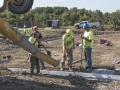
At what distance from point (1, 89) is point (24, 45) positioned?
1.32 metres

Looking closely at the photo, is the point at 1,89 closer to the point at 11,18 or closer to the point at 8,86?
the point at 8,86

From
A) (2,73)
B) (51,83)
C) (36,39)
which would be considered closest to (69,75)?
(51,83)

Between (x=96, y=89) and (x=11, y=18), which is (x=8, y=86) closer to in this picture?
(x=96, y=89)

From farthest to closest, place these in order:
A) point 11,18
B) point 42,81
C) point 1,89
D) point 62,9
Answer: point 62,9, point 11,18, point 42,81, point 1,89

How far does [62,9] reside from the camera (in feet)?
254

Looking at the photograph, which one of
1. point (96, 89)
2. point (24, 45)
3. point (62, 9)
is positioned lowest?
point (96, 89)

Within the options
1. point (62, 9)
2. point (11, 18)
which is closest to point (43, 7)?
point (62, 9)

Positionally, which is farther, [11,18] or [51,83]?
[11,18]

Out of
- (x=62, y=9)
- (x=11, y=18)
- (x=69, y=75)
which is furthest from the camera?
(x=62, y=9)

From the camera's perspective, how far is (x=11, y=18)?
57469 mm

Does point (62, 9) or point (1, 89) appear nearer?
point (1, 89)

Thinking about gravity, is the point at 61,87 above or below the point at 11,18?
below

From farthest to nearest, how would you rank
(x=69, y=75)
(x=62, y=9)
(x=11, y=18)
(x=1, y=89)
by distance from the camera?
(x=62, y=9), (x=11, y=18), (x=69, y=75), (x=1, y=89)

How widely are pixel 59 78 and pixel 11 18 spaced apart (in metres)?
50.5
